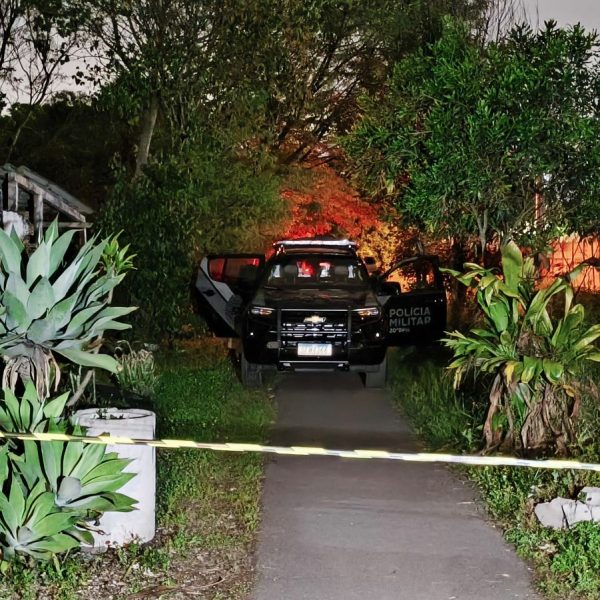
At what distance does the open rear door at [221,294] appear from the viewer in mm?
13508

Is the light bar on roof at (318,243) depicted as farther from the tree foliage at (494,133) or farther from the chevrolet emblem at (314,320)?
the chevrolet emblem at (314,320)

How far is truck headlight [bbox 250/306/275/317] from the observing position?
11648 mm

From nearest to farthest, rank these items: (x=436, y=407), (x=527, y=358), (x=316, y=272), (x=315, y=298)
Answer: (x=527, y=358), (x=436, y=407), (x=315, y=298), (x=316, y=272)

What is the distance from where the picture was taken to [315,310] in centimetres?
1152

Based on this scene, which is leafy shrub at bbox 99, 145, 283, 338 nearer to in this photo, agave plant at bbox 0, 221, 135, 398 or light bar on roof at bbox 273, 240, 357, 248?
light bar on roof at bbox 273, 240, 357, 248

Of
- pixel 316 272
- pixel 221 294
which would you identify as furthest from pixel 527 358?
pixel 221 294

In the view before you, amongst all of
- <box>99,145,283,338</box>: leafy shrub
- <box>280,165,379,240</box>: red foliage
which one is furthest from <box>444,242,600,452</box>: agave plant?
<box>280,165,379,240</box>: red foliage

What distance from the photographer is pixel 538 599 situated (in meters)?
5.09

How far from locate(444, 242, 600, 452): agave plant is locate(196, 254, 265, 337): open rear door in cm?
570

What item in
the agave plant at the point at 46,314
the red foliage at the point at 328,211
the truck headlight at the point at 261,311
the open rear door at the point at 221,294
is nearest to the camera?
the agave plant at the point at 46,314

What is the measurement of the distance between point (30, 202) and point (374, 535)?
9.05 m

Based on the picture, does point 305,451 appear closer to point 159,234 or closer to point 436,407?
point 436,407

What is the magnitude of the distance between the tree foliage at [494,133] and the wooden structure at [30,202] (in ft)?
14.1

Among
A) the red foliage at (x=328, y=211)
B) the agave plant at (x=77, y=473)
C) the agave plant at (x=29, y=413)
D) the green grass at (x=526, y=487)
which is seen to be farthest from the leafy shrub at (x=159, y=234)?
the agave plant at (x=77, y=473)
